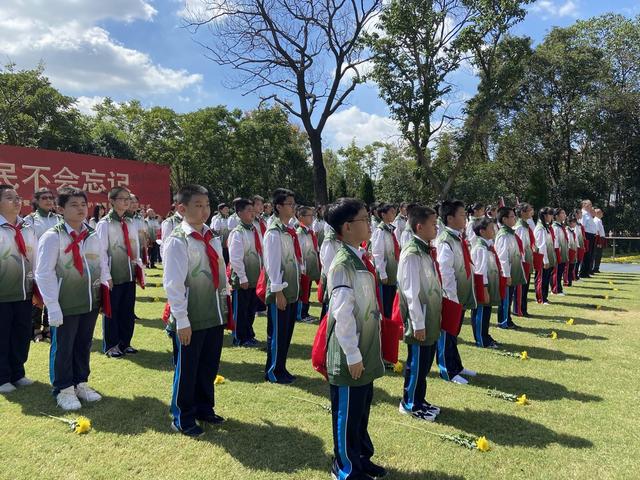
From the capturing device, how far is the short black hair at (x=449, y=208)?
5191 mm

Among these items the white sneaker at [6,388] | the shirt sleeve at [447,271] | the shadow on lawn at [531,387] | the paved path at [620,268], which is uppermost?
the shirt sleeve at [447,271]

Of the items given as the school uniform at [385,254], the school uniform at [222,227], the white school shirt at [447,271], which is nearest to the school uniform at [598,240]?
the school uniform at [385,254]

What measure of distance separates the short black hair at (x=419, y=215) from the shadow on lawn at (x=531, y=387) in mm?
2246

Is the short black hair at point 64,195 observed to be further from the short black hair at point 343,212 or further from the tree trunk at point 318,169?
the tree trunk at point 318,169

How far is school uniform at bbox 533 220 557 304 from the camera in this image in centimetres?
997

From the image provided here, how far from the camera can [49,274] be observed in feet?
14.1

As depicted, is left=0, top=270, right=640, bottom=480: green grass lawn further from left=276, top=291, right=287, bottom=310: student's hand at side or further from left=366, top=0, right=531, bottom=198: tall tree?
left=366, top=0, right=531, bottom=198: tall tree

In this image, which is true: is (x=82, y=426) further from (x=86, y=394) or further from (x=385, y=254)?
(x=385, y=254)

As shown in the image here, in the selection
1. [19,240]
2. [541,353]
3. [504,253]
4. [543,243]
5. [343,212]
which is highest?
[343,212]

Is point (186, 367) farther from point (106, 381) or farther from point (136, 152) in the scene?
point (136, 152)

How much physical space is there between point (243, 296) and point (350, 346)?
166 inches

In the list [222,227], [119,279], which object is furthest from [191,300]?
[222,227]

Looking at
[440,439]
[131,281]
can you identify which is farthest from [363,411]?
[131,281]

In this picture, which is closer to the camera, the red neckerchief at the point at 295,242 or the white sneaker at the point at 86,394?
the white sneaker at the point at 86,394
